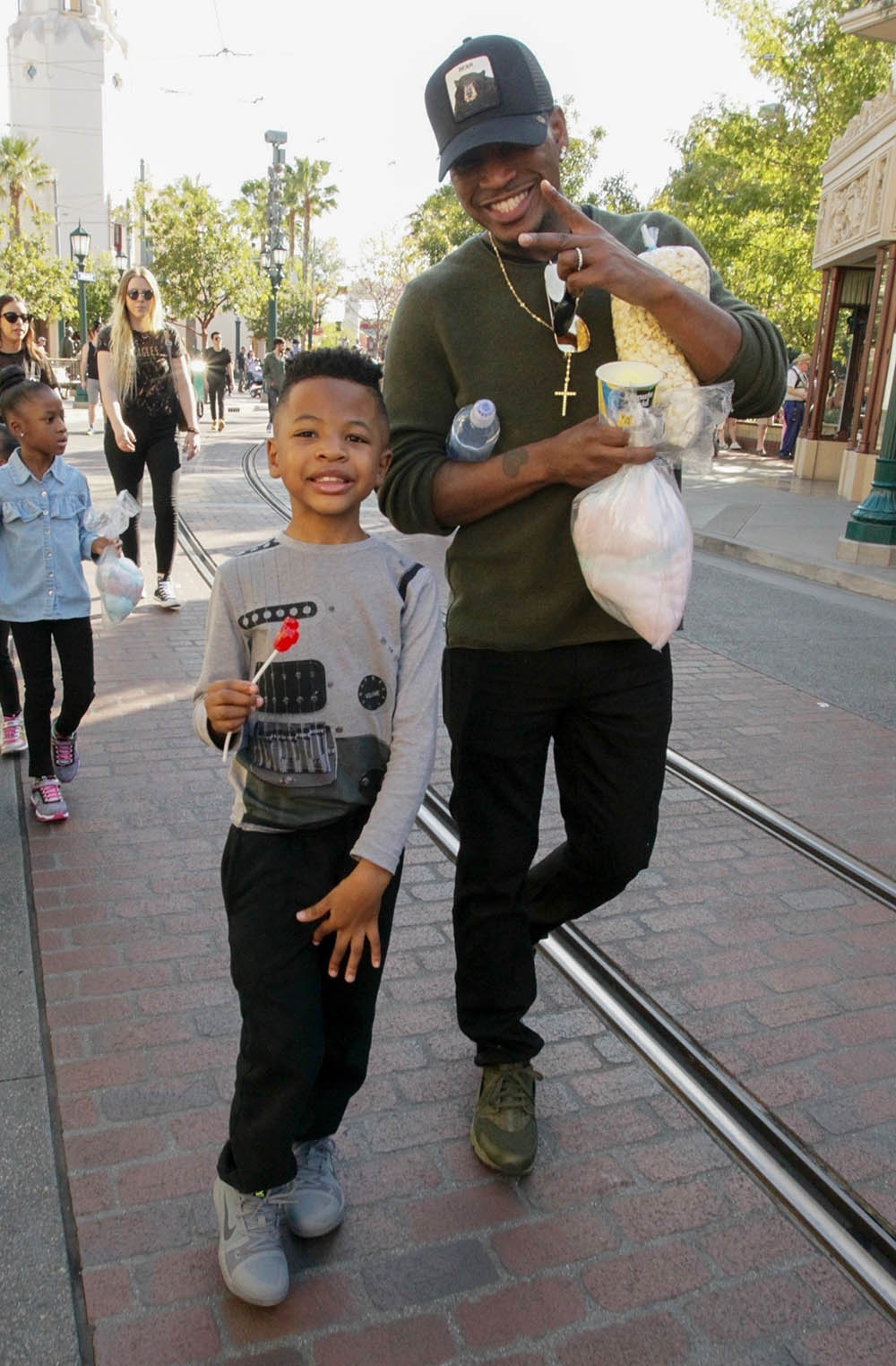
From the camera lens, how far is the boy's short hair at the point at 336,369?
2.21 m

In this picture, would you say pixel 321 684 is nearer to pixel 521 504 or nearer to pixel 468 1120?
pixel 521 504

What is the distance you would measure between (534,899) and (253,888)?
34.6 inches

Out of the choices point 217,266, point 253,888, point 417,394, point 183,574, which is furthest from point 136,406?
point 217,266

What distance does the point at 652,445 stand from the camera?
7.20 feet

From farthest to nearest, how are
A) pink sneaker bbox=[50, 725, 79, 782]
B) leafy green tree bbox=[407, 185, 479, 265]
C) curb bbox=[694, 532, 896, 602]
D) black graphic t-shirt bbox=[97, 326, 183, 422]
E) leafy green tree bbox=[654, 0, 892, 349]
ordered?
leafy green tree bbox=[407, 185, 479, 265]
leafy green tree bbox=[654, 0, 892, 349]
curb bbox=[694, 532, 896, 602]
black graphic t-shirt bbox=[97, 326, 183, 422]
pink sneaker bbox=[50, 725, 79, 782]

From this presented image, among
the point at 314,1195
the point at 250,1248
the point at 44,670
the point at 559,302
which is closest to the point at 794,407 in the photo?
the point at 44,670

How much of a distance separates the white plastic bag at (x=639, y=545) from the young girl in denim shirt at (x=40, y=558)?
2651 mm

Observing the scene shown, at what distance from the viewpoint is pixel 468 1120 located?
273 centimetres

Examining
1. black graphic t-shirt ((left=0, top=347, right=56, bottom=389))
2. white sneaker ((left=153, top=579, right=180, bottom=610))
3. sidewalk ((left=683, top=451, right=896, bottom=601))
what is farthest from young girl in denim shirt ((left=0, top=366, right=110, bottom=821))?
sidewalk ((left=683, top=451, right=896, bottom=601))

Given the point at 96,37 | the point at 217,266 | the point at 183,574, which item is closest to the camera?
the point at 183,574

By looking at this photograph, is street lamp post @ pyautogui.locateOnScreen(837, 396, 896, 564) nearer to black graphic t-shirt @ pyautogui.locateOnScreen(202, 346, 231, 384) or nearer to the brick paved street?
the brick paved street

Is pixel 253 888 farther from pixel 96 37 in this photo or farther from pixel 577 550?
pixel 96 37

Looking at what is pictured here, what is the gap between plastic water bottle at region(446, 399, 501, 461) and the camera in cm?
233

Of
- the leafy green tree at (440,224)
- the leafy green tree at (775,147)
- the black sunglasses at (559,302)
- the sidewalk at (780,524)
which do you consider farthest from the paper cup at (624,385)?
the leafy green tree at (440,224)
